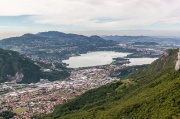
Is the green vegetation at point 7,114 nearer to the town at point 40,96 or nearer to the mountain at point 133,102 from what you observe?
the town at point 40,96

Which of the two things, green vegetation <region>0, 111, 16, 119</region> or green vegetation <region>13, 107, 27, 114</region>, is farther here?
green vegetation <region>13, 107, 27, 114</region>

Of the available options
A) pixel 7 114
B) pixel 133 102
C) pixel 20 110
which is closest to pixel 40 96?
pixel 20 110

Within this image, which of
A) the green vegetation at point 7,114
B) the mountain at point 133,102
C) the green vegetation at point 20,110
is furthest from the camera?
the green vegetation at point 20,110

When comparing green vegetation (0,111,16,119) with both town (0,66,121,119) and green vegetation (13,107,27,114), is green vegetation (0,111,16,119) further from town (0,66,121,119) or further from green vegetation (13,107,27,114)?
green vegetation (13,107,27,114)

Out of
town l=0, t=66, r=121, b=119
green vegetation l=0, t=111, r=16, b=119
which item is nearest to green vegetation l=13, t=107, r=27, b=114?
town l=0, t=66, r=121, b=119

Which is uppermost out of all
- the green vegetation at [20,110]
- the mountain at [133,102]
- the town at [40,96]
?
the mountain at [133,102]

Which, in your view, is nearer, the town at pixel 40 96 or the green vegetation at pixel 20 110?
the green vegetation at pixel 20 110

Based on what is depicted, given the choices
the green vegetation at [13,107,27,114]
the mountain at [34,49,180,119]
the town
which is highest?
the mountain at [34,49,180,119]

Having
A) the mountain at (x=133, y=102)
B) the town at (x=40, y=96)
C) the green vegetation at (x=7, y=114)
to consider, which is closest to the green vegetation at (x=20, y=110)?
the town at (x=40, y=96)

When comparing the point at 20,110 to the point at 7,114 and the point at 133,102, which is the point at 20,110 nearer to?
the point at 7,114

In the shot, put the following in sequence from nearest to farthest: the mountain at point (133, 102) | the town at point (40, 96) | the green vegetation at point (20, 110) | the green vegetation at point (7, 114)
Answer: the mountain at point (133, 102)
the green vegetation at point (7, 114)
the green vegetation at point (20, 110)
the town at point (40, 96)

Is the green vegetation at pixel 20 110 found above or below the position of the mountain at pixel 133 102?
below
